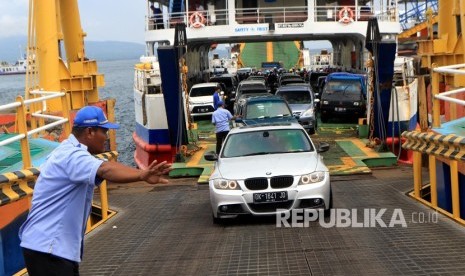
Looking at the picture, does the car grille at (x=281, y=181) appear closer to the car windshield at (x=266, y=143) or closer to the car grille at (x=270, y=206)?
the car grille at (x=270, y=206)

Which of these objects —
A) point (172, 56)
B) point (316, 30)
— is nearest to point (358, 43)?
point (316, 30)

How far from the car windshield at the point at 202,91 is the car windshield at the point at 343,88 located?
5647 millimetres

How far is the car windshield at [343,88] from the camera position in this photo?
25405 mm

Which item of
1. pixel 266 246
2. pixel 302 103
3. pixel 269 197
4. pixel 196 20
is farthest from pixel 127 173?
pixel 196 20

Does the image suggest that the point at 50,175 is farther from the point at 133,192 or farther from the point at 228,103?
the point at 228,103

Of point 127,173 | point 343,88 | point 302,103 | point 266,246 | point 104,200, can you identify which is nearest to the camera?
point 127,173

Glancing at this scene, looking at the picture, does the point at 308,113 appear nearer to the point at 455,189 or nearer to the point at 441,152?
the point at 455,189

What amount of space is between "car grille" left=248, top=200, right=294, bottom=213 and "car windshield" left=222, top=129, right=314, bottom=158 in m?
1.41

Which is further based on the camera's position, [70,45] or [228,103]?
[228,103]

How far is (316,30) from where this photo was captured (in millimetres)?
25344

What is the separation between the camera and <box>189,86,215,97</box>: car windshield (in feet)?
95.6

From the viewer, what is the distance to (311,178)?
30.6 feet

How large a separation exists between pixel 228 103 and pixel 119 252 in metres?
24.2

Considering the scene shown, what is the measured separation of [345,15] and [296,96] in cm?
363
